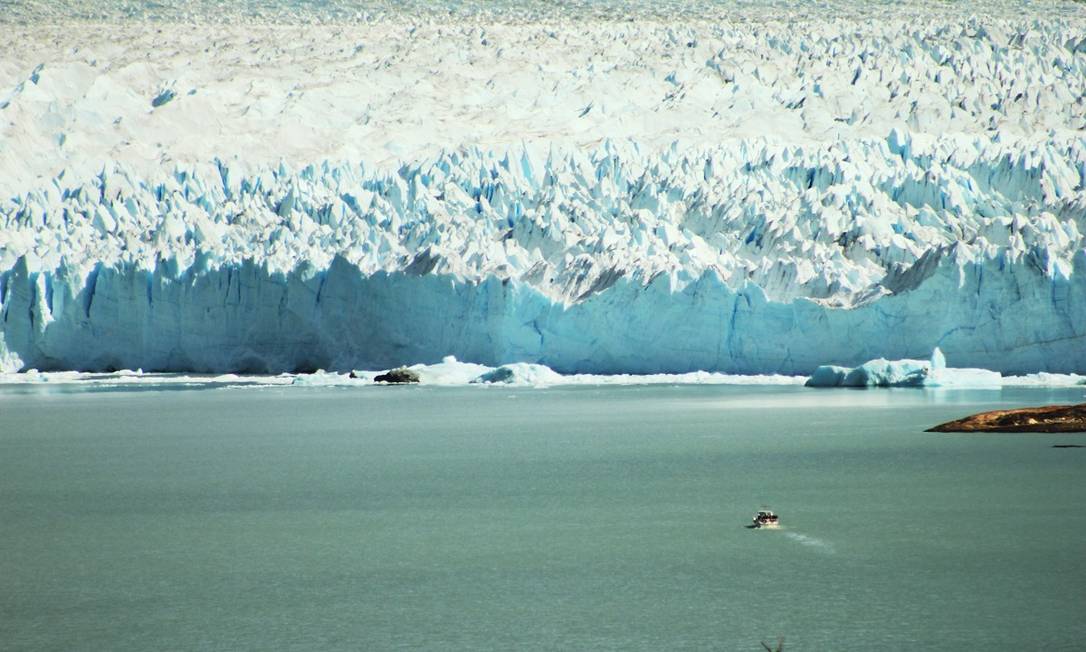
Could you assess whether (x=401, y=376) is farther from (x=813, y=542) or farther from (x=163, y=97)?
(x=813, y=542)

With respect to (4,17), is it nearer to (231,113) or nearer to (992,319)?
(231,113)

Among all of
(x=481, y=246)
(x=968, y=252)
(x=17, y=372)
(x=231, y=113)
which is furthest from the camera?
(x=231, y=113)

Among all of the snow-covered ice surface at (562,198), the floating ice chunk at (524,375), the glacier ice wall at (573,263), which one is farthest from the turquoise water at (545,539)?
the floating ice chunk at (524,375)

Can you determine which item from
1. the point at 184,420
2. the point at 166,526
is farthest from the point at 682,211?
the point at 166,526

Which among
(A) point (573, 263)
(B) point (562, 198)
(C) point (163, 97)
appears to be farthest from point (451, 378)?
(C) point (163, 97)

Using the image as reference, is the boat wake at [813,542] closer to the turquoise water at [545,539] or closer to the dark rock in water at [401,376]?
the turquoise water at [545,539]

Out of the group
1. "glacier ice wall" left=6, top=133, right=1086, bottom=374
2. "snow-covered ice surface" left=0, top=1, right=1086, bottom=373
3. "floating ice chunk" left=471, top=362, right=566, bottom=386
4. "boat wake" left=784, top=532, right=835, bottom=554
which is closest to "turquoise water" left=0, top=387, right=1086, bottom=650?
"boat wake" left=784, top=532, right=835, bottom=554

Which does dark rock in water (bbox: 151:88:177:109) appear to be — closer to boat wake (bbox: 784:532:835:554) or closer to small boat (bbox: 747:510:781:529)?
small boat (bbox: 747:510:781:529)
